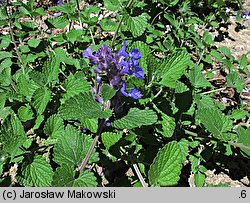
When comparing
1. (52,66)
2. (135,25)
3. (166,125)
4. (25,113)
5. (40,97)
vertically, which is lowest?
(25,113)

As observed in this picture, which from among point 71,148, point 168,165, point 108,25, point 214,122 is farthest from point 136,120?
point 108,25

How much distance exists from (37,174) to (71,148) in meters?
0.25

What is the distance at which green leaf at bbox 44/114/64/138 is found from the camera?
2301 millimetres

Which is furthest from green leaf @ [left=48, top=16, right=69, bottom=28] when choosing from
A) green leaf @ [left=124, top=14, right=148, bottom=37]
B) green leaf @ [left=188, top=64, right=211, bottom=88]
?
green leaf @ [left=188, top=64, right=211, bottom=88]

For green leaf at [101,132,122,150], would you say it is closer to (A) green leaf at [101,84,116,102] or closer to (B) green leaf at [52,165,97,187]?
(B) green leaf at [52,165,97,187]

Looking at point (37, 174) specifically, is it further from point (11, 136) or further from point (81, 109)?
point (81, 109)

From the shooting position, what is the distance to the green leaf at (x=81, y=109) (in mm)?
1818

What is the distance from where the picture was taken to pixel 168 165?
1.88m

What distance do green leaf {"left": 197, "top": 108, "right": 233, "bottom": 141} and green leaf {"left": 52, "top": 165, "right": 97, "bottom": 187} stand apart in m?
0.70

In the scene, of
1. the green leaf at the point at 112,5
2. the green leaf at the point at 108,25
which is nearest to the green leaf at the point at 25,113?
the green leaf at the point at 108,25

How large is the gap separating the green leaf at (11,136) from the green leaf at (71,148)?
200 mm

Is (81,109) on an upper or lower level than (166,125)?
upper

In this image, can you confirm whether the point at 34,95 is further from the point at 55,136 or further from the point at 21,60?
the point at 21,60

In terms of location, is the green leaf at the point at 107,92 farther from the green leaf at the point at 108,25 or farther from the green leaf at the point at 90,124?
the green leaf at the point at 108,25
